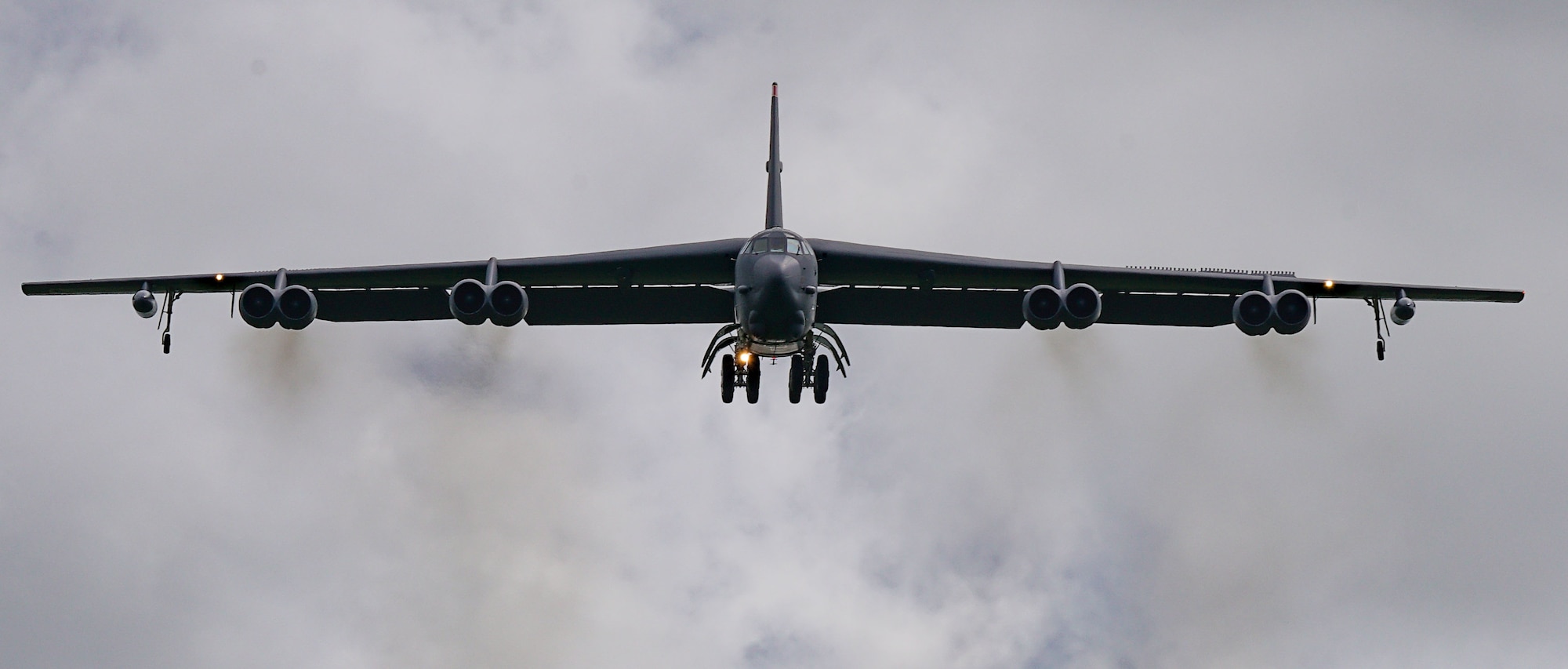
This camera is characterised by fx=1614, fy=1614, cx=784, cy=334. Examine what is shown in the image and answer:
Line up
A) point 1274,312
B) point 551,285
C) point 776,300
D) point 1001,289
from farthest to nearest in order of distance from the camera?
point 1001,289 → point 551,285 → point 1274,312 → point 776,300

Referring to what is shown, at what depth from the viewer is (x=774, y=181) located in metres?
32.7

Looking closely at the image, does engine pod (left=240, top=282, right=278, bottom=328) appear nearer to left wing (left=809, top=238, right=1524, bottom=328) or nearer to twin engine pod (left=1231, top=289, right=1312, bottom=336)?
left wing (left=809, top=238, right=1524, bottom=328)

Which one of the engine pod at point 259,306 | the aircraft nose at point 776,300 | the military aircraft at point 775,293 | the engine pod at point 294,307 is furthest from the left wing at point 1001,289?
the engine pod at point 259,306

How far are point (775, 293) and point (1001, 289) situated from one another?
23.4 feet

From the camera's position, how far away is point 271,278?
30438mm

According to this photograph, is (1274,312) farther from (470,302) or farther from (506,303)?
(470,302)

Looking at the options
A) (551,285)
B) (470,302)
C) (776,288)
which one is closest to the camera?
(776,288)

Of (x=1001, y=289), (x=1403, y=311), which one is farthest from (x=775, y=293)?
(x=1403, y=311)

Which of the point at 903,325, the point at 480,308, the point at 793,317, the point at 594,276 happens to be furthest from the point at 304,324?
the point at 903,325

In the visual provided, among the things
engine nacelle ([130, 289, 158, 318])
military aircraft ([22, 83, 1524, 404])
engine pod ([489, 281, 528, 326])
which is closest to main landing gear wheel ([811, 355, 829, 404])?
military aircraft ([22, 83, 1524, 404])

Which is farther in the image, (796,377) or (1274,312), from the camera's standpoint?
(796,377)

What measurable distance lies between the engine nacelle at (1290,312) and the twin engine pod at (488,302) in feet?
44.7

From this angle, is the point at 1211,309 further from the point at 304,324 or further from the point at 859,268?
the point at 304,324

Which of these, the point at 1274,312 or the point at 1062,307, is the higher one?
the point at 1274,312
